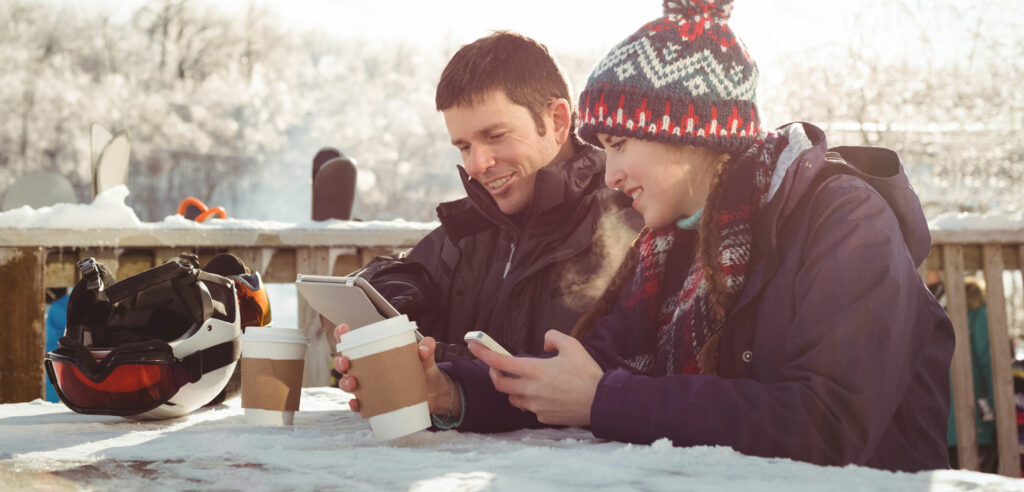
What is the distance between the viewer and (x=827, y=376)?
4.27ft

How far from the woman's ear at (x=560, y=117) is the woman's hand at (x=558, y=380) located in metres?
Result: 1.03

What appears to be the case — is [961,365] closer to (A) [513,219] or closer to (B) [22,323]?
(A) [513,219]

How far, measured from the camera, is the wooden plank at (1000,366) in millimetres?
4203

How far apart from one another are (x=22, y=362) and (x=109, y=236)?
1.88 ft

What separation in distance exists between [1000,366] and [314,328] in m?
3.31

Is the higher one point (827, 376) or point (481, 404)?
point (827, 376)

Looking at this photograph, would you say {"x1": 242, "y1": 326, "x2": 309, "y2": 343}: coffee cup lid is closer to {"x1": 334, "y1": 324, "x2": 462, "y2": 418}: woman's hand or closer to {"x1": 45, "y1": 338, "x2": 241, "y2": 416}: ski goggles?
{"x1": 334, "y1": 324, "x2": 462, "y2": 418}: woman's hand

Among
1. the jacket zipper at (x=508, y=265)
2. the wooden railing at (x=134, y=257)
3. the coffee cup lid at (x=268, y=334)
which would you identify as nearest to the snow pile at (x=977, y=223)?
the wooden railing at (x=134, y=257)

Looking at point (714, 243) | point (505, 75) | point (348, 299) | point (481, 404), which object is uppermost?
point (505, 75)

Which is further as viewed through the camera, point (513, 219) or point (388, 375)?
point (513, 219)

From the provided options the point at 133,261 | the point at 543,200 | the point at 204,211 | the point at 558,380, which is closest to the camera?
the point at 558,380

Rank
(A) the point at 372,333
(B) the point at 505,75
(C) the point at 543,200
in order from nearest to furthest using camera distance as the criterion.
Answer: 1. (A) the point at 372,333
2. (C) the point at 543,200
3. (B) the point at 505,75

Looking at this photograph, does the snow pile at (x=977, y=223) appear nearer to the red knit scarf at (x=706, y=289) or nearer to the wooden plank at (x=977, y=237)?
the wooden plank at (x=977, y=237)

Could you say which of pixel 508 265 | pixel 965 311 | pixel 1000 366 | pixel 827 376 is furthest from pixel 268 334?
pixel 1000 366
